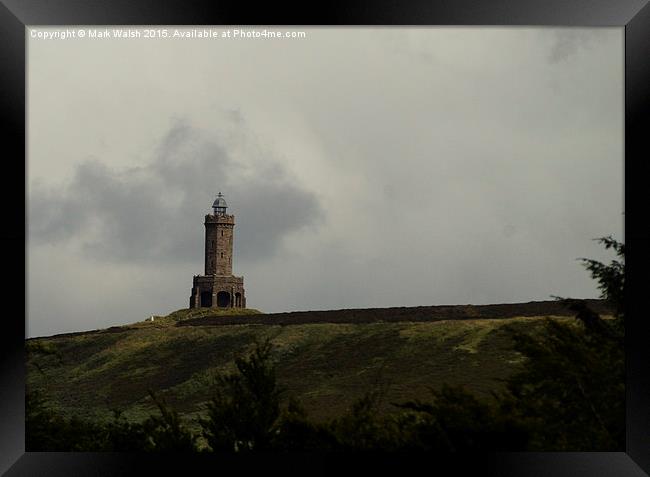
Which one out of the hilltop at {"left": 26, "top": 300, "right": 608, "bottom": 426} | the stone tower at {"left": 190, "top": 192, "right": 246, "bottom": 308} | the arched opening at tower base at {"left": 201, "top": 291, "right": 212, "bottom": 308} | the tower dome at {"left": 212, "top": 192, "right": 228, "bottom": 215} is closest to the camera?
the hilltop at {"left": 26, "top": 300, "right": 608, "bottom": 426}

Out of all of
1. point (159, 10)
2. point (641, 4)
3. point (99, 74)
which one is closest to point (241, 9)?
point (159, 10)

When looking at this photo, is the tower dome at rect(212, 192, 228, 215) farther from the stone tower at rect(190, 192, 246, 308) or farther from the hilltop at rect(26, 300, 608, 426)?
the hilltop at rect(26, 300, 608, 426)

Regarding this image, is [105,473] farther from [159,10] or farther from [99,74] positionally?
[99,74]

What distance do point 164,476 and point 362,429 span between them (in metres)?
6.42

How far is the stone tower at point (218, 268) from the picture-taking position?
143ft

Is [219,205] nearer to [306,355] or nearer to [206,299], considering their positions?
[206,299]

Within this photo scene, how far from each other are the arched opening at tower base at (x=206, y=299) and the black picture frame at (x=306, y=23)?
118 ft

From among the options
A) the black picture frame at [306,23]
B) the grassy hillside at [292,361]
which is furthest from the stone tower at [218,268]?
the black picture frame at [306,23]

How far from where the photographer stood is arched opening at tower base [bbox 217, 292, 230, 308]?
41172 mm

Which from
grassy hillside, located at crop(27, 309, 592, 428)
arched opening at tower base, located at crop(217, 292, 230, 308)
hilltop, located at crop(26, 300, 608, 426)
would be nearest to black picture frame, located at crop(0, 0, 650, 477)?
grassy hillside, located at crop(27, 309, 592, 428)

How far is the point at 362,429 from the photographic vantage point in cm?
1274

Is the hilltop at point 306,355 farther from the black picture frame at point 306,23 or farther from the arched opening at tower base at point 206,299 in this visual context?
the black picture frame at point 306,23

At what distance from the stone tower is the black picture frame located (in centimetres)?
3593

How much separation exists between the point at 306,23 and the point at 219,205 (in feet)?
122
